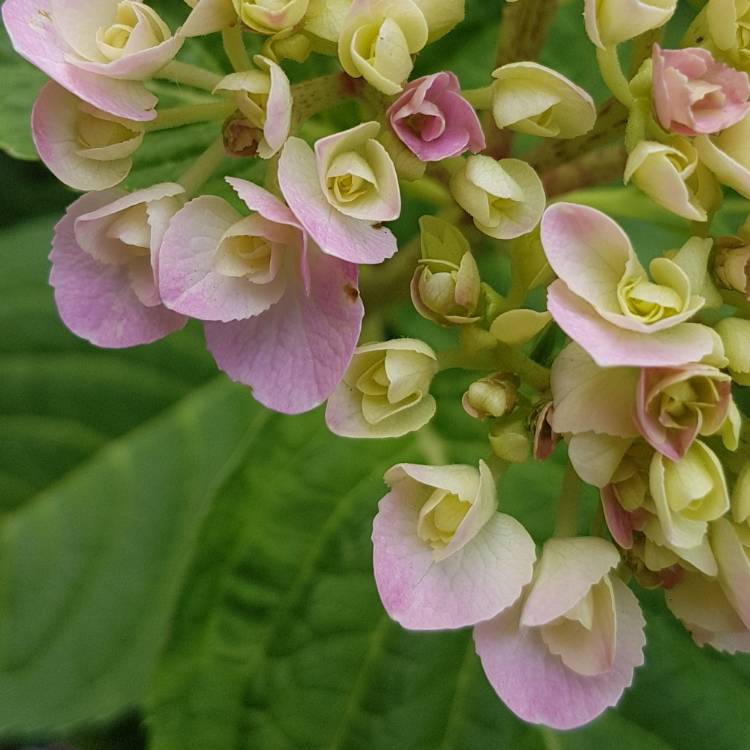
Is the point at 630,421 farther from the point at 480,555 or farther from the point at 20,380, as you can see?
the point at 20,380

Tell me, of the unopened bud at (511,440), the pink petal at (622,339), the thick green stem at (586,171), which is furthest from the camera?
the thick green stem at (586,171)

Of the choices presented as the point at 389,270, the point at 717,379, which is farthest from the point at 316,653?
the point at 717,379

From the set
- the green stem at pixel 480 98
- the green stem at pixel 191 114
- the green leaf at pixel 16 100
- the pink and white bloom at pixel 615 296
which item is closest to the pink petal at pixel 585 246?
the pink and white bloom at pixel 615 296

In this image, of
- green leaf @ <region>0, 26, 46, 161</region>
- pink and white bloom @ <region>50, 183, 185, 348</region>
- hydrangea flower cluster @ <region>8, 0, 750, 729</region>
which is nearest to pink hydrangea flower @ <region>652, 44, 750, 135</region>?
hydrangea flower cluster @ <region>8, 0, 750, 729</region>

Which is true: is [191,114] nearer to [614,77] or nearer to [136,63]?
[136,63]

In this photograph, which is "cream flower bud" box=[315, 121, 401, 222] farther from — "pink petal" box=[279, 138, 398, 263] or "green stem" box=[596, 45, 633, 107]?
"green stem" box=[596, 45, 633, 107]

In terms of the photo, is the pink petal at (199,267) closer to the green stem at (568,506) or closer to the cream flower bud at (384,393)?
the cream flower bud at (384,393)
